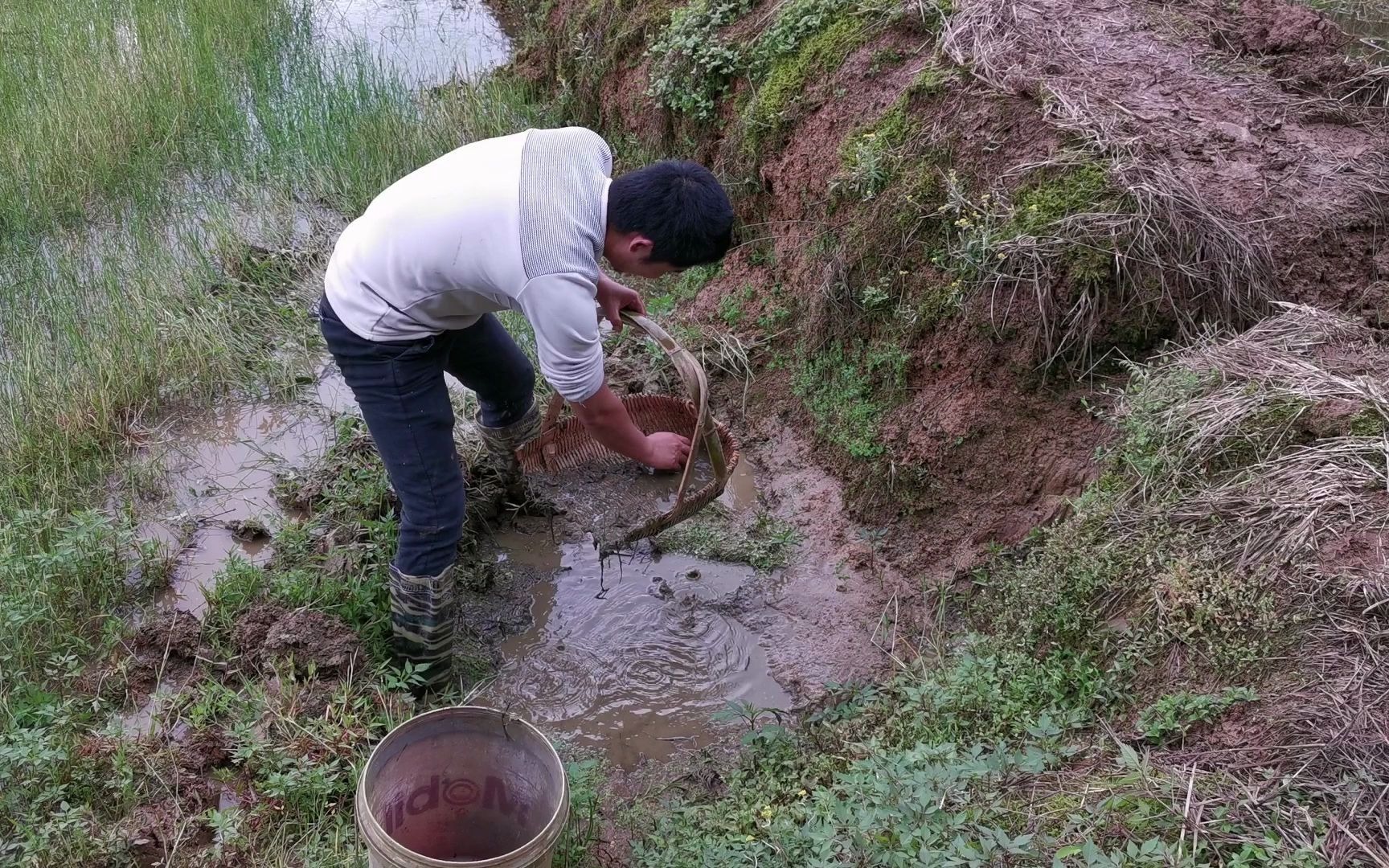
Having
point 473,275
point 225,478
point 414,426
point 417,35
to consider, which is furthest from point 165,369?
point 417,35

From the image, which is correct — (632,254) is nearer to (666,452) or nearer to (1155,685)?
(666,452)

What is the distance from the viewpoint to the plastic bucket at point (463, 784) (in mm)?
2125

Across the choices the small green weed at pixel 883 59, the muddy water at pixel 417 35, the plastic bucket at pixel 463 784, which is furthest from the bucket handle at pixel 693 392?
the muddy water at pixel 417 35

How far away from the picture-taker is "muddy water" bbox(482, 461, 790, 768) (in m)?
3.02

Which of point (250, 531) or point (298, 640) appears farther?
point (250, 531)

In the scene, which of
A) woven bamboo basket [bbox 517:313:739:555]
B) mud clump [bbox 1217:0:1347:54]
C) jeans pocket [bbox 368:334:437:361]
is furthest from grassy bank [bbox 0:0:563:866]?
mud clump [bbox 1217:0:1347:54]

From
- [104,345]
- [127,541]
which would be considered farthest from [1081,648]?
[104,345]

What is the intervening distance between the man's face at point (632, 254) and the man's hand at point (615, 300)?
46 centimetres

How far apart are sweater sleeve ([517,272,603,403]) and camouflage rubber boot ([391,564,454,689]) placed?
82 centimetres

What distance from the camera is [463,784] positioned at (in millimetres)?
2271

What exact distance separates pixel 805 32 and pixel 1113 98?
157 cm

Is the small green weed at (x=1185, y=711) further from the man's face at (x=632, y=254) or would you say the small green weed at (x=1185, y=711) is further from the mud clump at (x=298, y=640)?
the mud clump at (x=298, y=640)

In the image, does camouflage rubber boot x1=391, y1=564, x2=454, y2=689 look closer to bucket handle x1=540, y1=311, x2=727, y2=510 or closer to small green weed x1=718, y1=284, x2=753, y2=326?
bucket handle x1=540, y1=311, x2=727, y2=510

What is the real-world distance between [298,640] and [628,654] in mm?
1056
